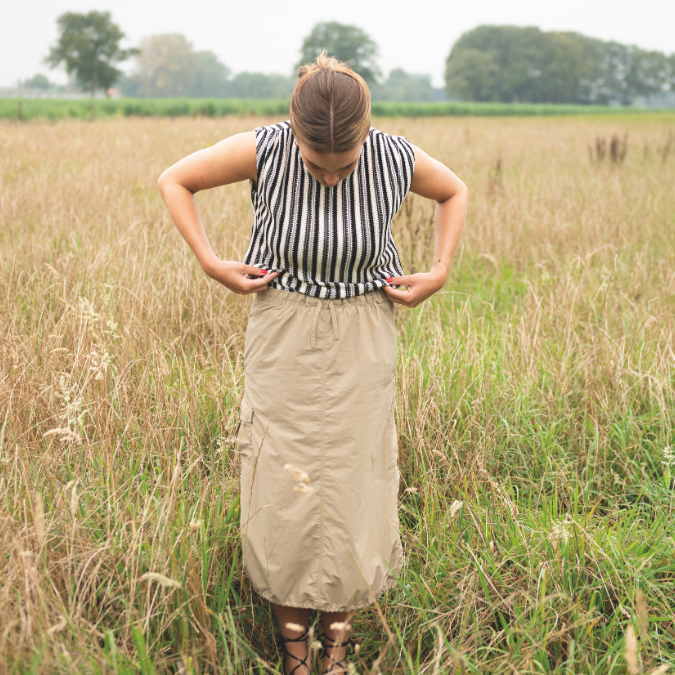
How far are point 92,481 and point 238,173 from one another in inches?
38.9

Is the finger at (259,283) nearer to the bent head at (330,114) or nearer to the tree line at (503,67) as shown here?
the bent head at (330,114)

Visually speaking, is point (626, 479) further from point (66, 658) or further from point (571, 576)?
point (66, 658)

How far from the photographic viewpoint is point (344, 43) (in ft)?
243

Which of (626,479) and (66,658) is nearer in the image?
(66,658)

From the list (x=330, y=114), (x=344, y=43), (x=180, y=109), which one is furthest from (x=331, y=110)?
(x=344, y=43)

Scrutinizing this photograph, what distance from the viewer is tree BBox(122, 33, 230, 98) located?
87125 millimetres

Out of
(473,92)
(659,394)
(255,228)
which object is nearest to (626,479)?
(659,394)

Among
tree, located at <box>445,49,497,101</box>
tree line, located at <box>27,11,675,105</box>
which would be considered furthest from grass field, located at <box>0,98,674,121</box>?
tree, located at <box>445,49,497,101</box>

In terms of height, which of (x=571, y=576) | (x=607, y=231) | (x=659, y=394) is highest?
(x=607, y=231)

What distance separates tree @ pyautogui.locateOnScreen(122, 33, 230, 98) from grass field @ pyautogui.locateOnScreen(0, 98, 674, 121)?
61.1 meters

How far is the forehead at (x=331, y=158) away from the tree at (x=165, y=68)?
97405mm

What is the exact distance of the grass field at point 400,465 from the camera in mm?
1300

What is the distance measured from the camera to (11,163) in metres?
5.78

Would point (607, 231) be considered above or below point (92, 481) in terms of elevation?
above
